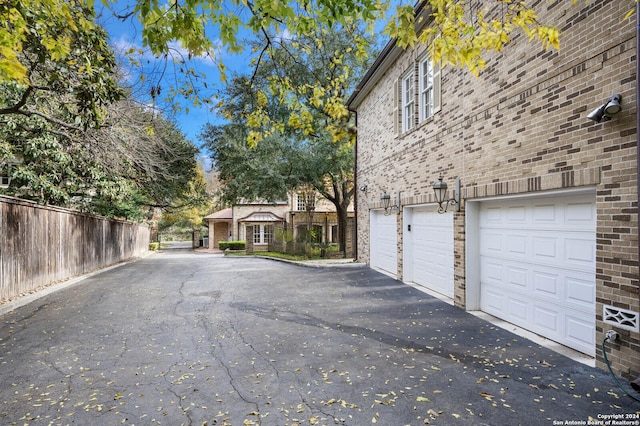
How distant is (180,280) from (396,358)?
8.46 m

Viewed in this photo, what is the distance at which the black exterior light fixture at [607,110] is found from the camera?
375cm

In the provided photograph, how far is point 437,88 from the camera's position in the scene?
790cm

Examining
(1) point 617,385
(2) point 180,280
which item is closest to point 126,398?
(1) point 617,385

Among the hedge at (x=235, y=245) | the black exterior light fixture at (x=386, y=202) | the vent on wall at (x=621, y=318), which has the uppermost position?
the black exterior light fixture at (x=386, y=202)

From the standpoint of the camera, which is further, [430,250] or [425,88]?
[425,88]

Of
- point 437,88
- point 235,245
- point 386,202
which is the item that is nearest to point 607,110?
point 437,88

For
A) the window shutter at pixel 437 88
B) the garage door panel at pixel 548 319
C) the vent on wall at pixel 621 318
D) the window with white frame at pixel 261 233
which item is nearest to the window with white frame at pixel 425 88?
the window shutter at pixel 437 88

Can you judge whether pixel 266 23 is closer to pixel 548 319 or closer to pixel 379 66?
pixel 548 319

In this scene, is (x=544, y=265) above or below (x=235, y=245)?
above

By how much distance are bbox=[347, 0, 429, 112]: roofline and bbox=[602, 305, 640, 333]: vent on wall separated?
649 cm

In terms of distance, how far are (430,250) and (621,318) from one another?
4932 millimetres

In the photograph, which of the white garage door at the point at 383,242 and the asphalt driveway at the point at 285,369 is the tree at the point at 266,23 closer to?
the asphalt driveway at the point at 285,369

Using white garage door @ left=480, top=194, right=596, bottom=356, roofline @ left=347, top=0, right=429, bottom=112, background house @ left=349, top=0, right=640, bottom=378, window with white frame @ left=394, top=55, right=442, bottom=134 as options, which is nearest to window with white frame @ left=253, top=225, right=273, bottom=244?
roofline @ left=347, top=0, right=429, bottom=112

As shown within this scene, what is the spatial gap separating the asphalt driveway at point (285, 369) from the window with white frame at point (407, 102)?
505 centimetres
